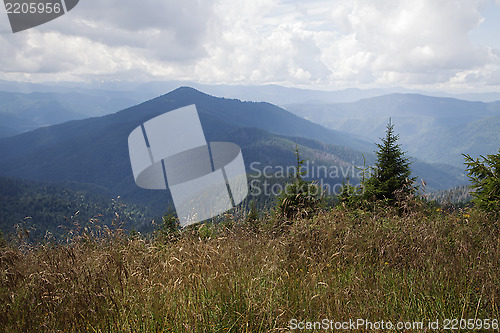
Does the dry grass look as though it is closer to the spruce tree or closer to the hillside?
the spruce tree

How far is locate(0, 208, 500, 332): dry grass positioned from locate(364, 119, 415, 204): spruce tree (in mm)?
4571

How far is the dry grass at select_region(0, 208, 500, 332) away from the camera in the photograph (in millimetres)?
2145

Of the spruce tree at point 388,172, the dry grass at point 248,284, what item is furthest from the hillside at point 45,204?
the dry grass at point 248,284

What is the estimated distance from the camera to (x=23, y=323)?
7.25 feet

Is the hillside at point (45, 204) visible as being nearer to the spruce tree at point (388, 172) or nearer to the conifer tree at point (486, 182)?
the spruce tree at point (388, 172)

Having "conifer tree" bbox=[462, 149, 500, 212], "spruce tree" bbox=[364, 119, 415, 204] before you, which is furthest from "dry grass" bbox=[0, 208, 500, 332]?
"spruce tree" bbox=[364, 119, 415, 204]

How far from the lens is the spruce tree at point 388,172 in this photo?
7863mm

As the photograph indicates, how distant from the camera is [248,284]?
239 centimetres

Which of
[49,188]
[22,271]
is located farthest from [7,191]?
[22,271]

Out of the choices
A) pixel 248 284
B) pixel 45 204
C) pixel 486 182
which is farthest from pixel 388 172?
pixel 45 204

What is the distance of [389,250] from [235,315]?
1.78m

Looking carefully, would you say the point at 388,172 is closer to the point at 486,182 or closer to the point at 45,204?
the point at 486,182

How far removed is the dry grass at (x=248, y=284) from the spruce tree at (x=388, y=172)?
15.0ft

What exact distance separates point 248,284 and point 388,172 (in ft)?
22.9
